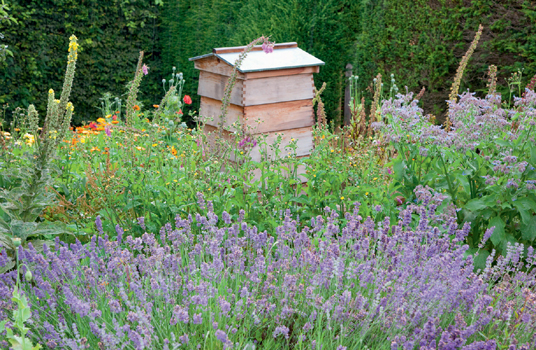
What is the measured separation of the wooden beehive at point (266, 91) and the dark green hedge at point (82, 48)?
13.1 ft

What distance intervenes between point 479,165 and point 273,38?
521 centimetres

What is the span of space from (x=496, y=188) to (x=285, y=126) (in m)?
2.16

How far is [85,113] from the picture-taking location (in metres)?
8.61

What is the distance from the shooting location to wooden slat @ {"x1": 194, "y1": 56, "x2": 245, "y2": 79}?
15.0ft

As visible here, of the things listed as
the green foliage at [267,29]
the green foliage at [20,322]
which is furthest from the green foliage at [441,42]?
the green foliage at [20,322]

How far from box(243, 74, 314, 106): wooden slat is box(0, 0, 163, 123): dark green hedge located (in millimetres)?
4520

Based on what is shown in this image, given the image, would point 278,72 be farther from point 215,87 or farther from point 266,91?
point 215,87

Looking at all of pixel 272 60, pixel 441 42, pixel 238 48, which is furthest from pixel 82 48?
pixel 441 42

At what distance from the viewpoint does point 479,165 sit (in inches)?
123

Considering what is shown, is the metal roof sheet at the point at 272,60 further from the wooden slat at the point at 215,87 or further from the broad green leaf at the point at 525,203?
the broad green leaf at the point at 525,203

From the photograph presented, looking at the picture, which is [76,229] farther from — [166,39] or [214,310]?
[166,39]

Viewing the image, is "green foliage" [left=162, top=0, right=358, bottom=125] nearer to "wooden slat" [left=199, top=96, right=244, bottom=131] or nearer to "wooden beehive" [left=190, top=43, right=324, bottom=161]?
"wooden beehive" [left=190, top=43, right=324, bottom=161]

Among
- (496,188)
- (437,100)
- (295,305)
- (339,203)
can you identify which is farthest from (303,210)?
(437,100)

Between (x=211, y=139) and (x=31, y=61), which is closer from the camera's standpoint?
(x=211, y=139)
